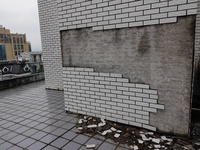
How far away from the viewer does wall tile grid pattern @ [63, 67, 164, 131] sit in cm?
277

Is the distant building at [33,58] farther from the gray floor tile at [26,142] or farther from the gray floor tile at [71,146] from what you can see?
the gray floor tile at [71,146]

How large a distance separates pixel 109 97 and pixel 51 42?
3957 millimetres

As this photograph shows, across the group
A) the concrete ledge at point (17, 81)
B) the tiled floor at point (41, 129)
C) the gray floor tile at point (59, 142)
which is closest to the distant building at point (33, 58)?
the concrete ledge at point (17, 81)

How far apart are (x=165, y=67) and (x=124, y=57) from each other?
30.3 inches

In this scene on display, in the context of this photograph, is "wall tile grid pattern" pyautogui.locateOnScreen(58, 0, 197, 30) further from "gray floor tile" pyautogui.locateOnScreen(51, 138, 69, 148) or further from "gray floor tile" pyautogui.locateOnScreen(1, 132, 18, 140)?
"gray floor tile" pyautogui.locateOnScreen(1, 132, 18, 140)

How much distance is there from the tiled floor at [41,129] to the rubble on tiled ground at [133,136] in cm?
16

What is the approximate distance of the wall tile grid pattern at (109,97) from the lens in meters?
2.77

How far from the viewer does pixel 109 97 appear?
3145mm

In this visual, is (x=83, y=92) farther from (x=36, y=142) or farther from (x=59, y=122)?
(x=36, y=142)

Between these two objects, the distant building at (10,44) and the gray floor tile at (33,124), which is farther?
the distant building at (10,44)

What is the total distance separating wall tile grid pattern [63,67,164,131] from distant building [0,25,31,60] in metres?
68.0

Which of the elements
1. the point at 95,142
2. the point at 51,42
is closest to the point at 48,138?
the point at 95,142

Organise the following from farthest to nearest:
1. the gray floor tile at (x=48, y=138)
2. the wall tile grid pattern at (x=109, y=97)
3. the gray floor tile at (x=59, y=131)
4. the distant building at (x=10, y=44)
Answer: the distant building at (x=10, y=44) < the gray floor tile at (x=59, y=131) < the wall tile grid pattern at (x=109, y=97) < the gray floor tile at (x=48, y=138)

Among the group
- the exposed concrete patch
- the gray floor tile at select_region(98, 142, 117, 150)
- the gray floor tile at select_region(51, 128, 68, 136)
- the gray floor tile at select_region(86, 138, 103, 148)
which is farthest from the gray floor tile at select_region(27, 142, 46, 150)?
the exposed concrete patch
